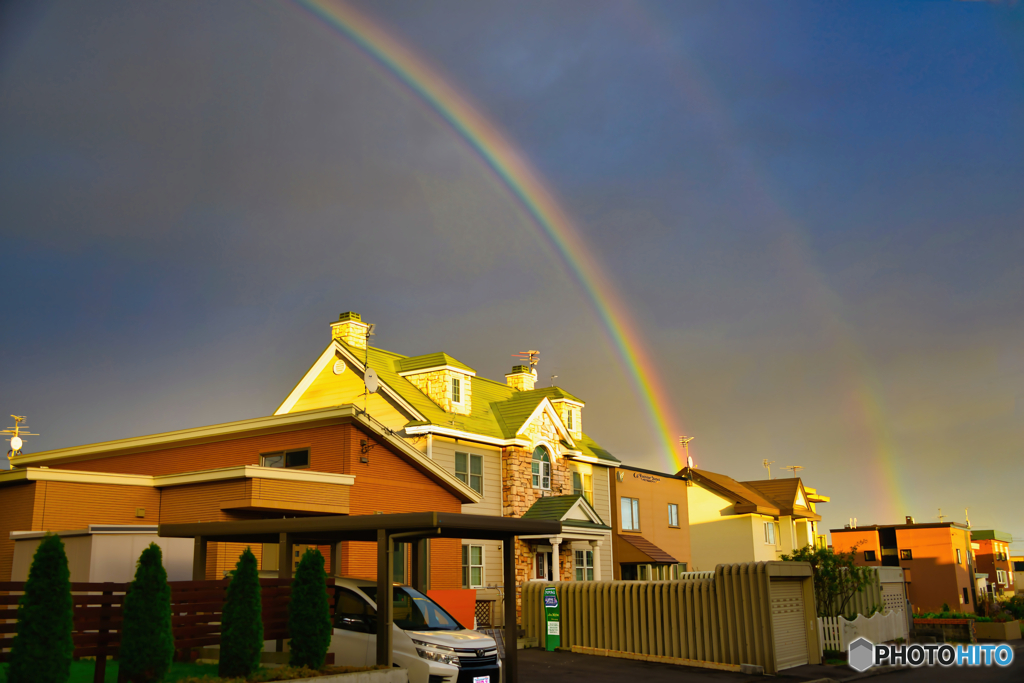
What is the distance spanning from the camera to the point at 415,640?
1445cm

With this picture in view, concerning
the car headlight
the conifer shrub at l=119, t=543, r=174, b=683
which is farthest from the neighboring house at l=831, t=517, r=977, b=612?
the conifer shrub at l=119, t=543, r=174, b=683

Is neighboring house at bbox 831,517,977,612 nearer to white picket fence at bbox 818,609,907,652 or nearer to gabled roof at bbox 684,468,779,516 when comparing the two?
gabled roof at bbox 684,468,779,516

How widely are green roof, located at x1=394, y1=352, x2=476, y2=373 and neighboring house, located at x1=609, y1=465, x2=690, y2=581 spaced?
11.3m

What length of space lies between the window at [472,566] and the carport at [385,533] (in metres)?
13.6

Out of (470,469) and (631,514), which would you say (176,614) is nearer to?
(470,469)

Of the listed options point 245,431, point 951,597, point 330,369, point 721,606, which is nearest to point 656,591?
point 721,606

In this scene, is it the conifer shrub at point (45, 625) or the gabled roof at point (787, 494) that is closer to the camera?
the conifer shrub at point (45, 625)

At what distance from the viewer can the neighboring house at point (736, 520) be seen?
52.8 m

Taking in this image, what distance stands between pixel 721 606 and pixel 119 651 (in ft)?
47.3

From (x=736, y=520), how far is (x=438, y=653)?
138ft

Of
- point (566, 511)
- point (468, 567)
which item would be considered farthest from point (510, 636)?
point (566, 511)

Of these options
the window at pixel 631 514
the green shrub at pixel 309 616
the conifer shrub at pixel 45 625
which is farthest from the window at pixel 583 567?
the conifer shrub at pixel 45 625

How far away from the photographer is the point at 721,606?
2164 centimetres

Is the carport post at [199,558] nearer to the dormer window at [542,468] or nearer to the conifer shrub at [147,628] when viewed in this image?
the conifer shrub at [147,628]
